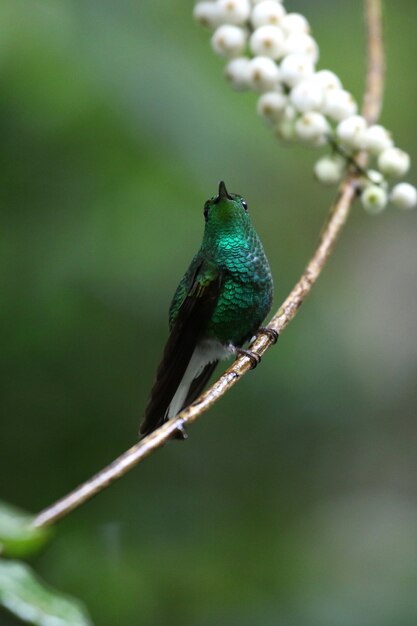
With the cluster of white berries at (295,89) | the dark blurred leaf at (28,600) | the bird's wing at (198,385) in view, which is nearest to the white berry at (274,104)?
the cluster of white berries at (295,89)

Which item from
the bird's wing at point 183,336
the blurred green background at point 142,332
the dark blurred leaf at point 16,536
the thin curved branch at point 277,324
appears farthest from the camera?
the blurred green background at point 142,332

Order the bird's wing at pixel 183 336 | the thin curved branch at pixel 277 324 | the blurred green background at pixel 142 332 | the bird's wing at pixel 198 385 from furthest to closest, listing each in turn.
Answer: the blurred green background at pixel 142 332 → the bird's wing at pixel 198 385 → the bird's wing at pixel 183 336 → the thin curved branch at pixel 277 324

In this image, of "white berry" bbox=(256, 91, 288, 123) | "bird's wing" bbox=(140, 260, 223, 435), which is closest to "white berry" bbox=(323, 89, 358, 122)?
"white berry" bbox=(256, 91, 288, 123)

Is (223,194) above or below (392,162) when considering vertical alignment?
below

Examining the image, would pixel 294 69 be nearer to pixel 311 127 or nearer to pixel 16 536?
pixel 311 127

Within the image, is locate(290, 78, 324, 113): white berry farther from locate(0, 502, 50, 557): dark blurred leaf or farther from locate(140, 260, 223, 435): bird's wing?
locate(0, 502, 50, 557): dark blurred leaf

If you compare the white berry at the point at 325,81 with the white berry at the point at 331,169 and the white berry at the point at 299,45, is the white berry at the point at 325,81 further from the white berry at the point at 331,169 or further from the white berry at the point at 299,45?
the white berry at the point at 331,169

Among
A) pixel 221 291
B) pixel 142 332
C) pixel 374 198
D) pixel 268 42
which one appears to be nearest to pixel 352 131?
pixel 374 198
